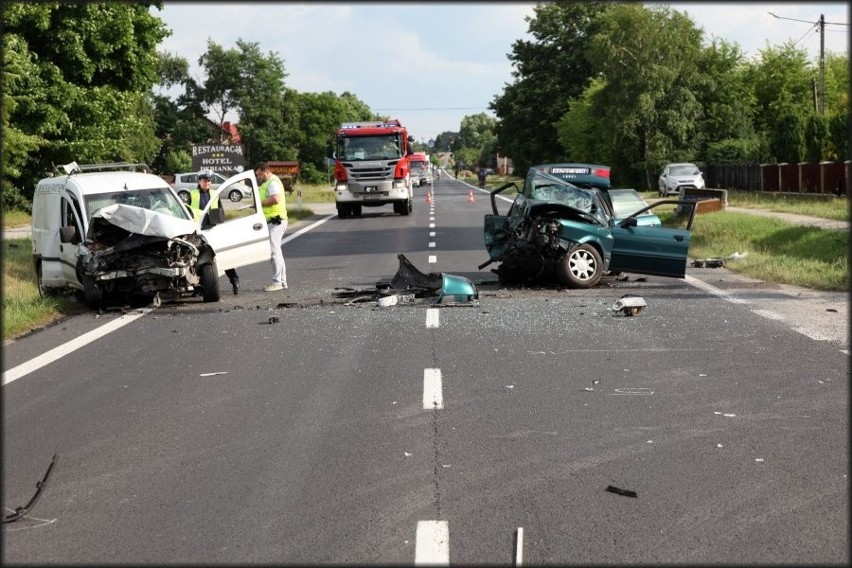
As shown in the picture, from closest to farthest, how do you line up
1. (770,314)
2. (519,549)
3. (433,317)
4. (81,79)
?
(519,549), (770,314), (433,317), (81,79)

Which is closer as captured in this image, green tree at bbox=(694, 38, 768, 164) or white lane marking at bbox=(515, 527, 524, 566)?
white lane marking at bbox=(515, 527, 524, 566)

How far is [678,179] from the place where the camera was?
52844 millimetres

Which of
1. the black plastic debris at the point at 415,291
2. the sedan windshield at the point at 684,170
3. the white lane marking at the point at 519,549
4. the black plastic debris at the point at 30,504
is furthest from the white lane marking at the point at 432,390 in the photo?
the sedan windshield at the point at 684,170

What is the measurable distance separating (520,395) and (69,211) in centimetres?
972

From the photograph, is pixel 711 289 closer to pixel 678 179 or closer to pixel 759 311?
pixel 759 311

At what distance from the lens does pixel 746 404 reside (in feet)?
28.6

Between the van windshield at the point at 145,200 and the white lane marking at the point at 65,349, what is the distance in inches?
69.1

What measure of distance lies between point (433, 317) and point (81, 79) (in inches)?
1283

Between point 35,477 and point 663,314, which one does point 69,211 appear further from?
point 35,477

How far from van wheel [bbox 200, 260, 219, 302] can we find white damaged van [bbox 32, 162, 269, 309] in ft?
0.05

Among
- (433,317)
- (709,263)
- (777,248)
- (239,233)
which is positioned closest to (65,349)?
(433,317)

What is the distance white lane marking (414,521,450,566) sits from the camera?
500 cm

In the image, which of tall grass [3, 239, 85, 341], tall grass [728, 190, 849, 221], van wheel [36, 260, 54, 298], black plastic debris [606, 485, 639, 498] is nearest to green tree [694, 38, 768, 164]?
tall grass [728, 190, 849, 221]

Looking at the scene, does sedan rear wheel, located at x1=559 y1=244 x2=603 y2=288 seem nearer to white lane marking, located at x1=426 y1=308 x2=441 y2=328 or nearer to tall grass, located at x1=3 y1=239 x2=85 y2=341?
white lane marking, located at x1=426 y1=308 x2=441 y2=328
